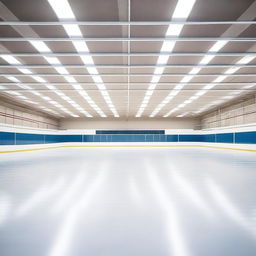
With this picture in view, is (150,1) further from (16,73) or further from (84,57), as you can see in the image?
(16,73)

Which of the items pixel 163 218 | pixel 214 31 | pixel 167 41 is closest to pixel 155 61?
pixel 167 41

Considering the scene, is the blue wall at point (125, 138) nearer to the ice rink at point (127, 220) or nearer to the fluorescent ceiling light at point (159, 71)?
the fluorescent ceiling light at point (159, 71)

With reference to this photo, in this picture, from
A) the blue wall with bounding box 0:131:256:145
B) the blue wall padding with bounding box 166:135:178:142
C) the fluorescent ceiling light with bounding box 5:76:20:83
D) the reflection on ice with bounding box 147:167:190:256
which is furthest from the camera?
the blue wall padding with bounding box 166:135:178:142

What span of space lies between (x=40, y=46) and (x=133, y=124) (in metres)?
29.6

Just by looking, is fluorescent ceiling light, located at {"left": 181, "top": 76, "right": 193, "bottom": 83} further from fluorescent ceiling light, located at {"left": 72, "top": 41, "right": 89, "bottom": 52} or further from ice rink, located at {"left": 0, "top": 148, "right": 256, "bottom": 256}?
ice rink, located at {"left": 0, "top": 148, "right": 256, "bottom": 256}

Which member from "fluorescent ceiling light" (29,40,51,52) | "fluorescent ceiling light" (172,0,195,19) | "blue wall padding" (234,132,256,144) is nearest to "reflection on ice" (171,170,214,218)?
"fluorescent ceiling light" (172,0,195,19)

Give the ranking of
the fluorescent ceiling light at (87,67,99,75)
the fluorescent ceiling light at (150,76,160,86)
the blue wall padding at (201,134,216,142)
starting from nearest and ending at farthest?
the fluorescent ceiling light at (87,67,99,75) < the fluorescent ceiling light at (150,76,160,86) < the blue wall padding at (201,134,216,142)

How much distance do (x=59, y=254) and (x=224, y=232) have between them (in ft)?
6.55

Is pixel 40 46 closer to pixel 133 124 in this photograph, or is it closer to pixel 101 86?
pixel 101 86

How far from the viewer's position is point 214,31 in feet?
28.2

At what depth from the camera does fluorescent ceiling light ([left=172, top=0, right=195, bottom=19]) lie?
6668 mm

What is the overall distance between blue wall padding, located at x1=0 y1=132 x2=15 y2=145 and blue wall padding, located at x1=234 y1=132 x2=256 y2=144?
22309 mm

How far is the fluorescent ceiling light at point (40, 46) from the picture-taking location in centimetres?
955

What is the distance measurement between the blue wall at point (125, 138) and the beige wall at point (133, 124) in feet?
19.4
